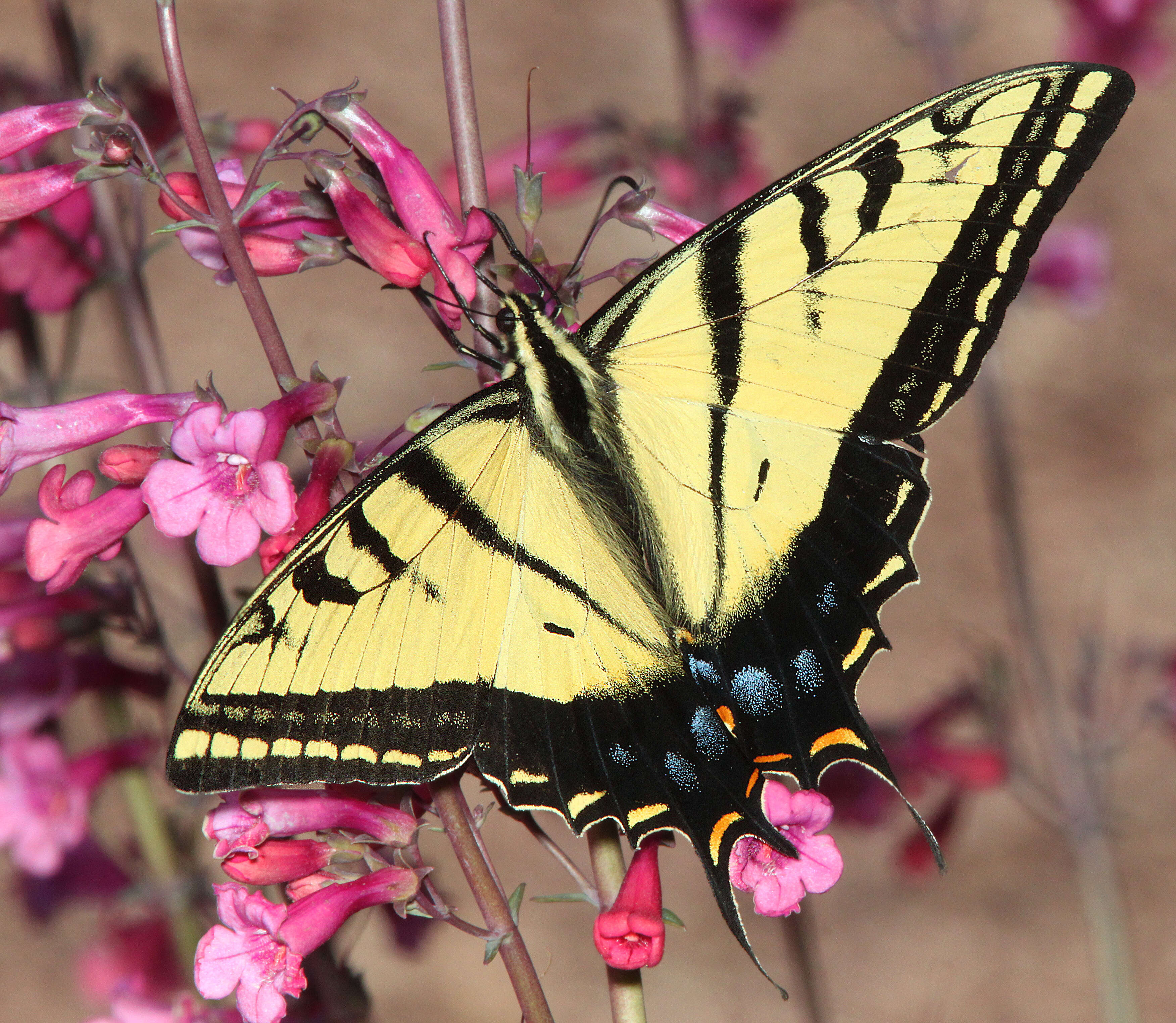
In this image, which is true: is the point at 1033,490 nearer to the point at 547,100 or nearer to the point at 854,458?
the point at 547,100

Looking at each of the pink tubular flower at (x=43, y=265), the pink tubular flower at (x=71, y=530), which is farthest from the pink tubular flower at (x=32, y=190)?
the pink tubular flower at (x=43, y=265)

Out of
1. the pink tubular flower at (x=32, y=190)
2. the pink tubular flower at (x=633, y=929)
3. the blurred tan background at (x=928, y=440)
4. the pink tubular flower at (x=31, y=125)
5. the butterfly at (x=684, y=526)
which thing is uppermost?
the pink tubular flower at (x=31, y=125)

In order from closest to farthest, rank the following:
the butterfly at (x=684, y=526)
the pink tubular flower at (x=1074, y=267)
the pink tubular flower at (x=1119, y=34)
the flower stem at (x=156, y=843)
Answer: the butterfly at (x=684, y=526), the flower stem at (x=156, y=843), the pink tubular flower at (x=1119, y=34), the pink tubular flower at (x=1074, y=267)

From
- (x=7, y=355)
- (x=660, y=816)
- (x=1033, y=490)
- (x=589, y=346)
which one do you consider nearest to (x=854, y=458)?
(x=589, y=346)

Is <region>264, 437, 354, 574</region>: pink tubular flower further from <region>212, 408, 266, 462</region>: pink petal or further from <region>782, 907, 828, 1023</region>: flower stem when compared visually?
<region>782, 907, 828, 1023</region>: flower stem

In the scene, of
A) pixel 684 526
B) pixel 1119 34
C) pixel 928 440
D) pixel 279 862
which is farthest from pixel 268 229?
pixel 928 440

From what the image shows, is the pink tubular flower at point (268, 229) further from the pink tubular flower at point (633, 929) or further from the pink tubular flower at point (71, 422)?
the pink tubular flower at point (633, 929)

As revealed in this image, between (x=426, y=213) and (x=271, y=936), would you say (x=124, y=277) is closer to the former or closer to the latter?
(x=426, y=213)
